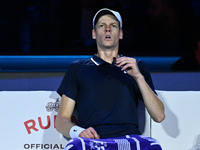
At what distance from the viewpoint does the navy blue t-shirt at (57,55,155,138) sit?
88.9 inches

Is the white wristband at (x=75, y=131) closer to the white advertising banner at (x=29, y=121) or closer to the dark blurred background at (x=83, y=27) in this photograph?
the white advertising banner at (x=29, y=121)

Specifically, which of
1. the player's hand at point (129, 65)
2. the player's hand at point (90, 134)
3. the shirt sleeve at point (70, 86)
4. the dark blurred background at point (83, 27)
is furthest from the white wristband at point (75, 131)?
the dark blurred background at point (83, 27)

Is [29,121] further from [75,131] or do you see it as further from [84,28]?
[84,28]

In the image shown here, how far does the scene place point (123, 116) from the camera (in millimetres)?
2279

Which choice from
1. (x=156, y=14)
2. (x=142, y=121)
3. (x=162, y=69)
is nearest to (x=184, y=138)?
(x=142, y=121)

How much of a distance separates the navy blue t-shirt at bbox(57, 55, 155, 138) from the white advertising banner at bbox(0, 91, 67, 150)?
0.19 meters

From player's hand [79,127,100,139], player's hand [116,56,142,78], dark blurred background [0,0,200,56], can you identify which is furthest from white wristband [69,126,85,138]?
dark blurred background [0,0,200,56]

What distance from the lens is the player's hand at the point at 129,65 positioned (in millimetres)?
2197

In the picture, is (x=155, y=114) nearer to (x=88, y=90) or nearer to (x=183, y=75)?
(x=88, y=90)

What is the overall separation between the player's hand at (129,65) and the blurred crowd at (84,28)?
1259 millimetres

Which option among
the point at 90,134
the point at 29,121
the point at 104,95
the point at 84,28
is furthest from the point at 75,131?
the point at 84,28

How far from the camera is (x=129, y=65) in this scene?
221 cm

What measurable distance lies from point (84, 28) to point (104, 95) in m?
1.38

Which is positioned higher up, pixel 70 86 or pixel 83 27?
pixel 83 27
